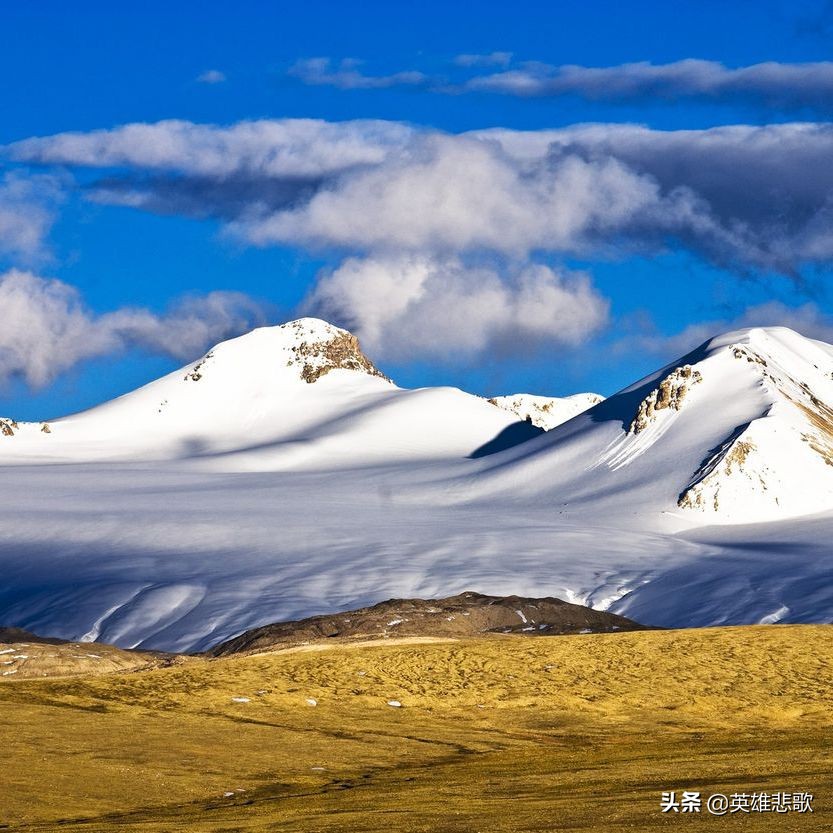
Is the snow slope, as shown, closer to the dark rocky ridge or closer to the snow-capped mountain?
the snow-capped mountain

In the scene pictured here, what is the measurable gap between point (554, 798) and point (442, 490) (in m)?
143

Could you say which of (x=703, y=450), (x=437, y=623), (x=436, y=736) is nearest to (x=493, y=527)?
(x=703, y=450)

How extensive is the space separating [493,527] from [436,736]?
93264 millimetres

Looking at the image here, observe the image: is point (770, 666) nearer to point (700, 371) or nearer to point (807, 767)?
point (807, 767)

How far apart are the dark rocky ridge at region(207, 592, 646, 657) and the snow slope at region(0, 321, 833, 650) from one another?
55.5ft

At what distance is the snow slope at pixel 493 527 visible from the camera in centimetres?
10138

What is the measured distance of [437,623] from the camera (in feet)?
231

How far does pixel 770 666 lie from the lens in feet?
172

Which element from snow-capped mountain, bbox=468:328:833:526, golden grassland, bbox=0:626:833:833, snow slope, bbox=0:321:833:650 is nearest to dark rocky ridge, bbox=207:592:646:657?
golden grassland, bbox=0:626:833:833

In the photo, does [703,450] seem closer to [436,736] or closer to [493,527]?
[493,527]

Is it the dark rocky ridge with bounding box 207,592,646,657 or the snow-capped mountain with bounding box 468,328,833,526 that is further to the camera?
the snow-capped mountain with bounding box 468,328,833,526

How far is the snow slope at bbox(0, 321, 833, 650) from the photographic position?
101375mm

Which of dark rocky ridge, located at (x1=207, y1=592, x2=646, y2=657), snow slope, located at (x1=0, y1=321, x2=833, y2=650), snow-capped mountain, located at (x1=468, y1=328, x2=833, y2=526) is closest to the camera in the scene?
dark rocky ridge, located at (x1=207, y1=592, x2=646, y2=657)

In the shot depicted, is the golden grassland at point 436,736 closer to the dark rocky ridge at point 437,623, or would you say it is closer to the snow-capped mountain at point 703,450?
the dark rocky ridge at point 437,623
